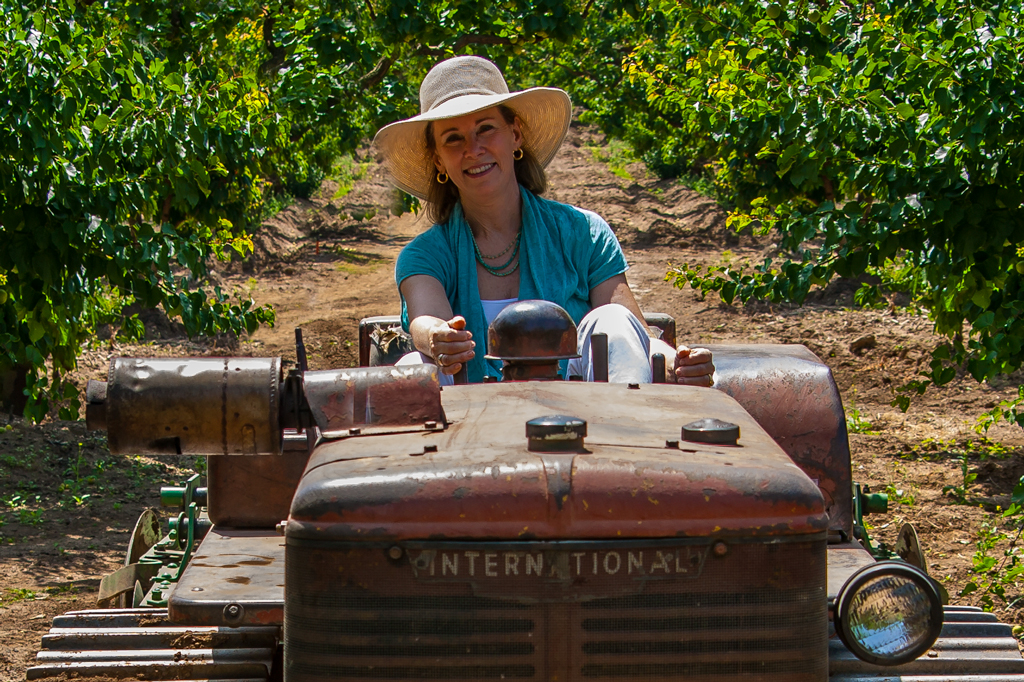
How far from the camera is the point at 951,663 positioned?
2.34 m

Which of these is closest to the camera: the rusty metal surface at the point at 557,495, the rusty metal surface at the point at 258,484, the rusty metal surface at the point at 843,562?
the rusty metal surface at the point at 557,495

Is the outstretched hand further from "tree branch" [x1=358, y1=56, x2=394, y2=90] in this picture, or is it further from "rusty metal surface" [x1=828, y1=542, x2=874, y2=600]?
"tree branch" [x1=358, y1=56, x2=394, y2=90]

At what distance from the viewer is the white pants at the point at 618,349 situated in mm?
2762

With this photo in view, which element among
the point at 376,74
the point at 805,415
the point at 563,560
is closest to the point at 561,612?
the point at 563,560

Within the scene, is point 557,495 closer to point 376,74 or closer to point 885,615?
point 885,615

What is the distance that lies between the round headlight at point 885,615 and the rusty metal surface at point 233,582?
117 cm

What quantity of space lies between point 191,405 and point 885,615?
1356 mm

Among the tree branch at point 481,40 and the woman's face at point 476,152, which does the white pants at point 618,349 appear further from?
the tree branch at point 481,40

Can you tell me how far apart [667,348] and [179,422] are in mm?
1318

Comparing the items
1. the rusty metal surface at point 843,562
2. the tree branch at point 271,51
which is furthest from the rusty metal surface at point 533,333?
the tree branch at point 271,51

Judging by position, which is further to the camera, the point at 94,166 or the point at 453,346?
the point at 94,166

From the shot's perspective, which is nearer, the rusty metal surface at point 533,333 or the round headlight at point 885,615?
the round headlight at point 885,615

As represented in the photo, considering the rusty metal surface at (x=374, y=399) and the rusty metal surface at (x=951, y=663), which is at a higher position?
the rusty metal surface at (x=374, y=399)

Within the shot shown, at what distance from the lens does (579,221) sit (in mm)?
3461
